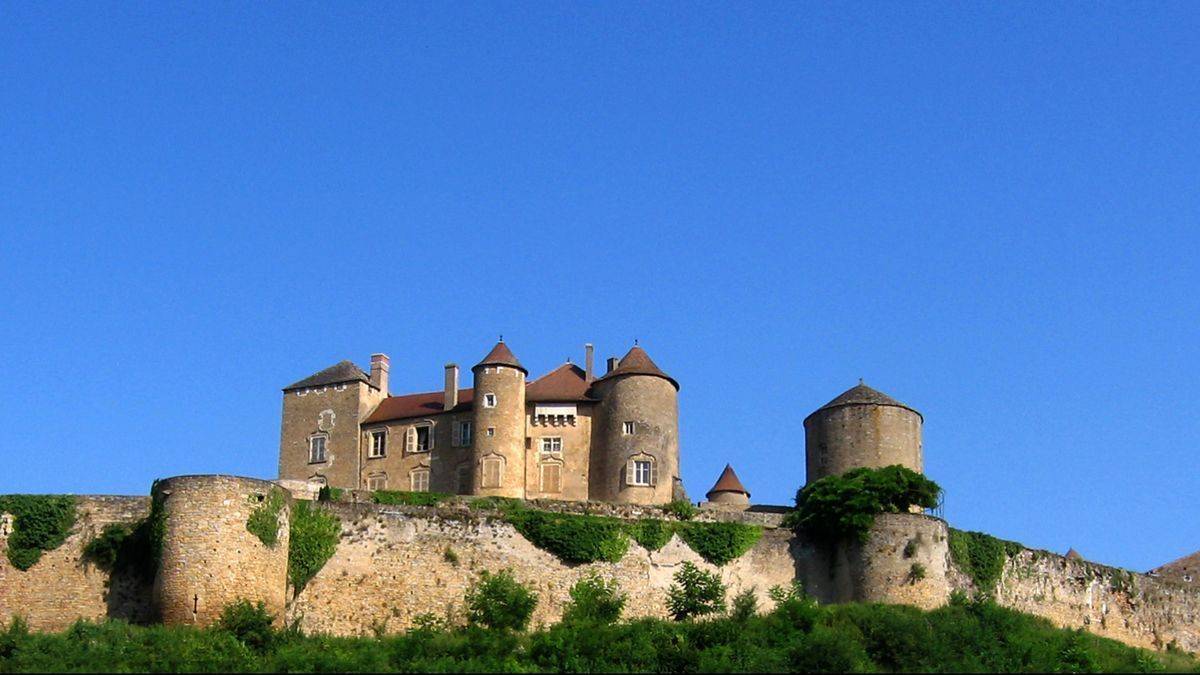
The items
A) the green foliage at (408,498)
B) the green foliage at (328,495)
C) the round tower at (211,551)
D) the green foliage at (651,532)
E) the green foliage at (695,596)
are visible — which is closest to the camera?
the round tower at (211,551)

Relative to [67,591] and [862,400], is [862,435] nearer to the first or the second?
[862,400]

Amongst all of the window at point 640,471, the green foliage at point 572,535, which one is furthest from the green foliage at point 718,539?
the window at point 640,471

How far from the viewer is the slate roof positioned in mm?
67625

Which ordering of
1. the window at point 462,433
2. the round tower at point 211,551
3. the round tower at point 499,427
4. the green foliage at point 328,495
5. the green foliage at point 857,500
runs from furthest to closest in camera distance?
the window at point 462,433 < the round tower at point 499,427 < the green foliage at point 857,500 < the green foliage at point 328,495 < the round tower at point 211,551

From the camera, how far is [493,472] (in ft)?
206

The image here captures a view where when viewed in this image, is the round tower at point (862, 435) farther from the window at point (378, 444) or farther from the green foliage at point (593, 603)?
the window at point (378, 444)

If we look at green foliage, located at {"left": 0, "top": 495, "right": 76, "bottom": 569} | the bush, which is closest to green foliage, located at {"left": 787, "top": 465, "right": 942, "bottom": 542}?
the bush

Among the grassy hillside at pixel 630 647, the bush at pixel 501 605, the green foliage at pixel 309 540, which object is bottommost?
the grassy hillside at pixel 630 647

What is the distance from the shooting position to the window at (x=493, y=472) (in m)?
62.5

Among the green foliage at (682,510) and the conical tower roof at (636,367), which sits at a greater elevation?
the conical tower roof at (636,367)

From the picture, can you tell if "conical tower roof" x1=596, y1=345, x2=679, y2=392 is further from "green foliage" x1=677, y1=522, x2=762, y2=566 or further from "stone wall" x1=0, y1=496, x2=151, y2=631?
"stone wall" x1=0, y1=496, x2=151, y2=631

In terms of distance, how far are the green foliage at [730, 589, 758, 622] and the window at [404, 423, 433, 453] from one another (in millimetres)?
16984

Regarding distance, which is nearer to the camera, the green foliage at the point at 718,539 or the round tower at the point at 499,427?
the green foliage at the point at 718,539

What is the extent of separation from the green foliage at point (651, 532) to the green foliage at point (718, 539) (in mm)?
440
